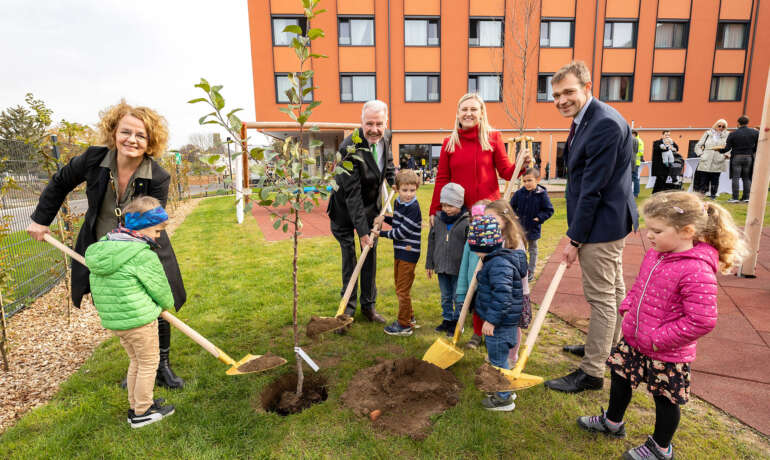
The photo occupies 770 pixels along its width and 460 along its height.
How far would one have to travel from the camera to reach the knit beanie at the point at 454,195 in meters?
3.58

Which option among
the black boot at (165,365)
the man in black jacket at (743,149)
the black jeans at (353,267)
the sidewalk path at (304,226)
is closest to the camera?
the black boot at (165,365)

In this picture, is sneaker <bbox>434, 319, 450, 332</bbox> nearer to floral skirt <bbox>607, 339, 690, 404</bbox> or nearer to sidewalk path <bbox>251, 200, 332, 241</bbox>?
floral skirt <bbox>607, 339, 690, 404</bbox>

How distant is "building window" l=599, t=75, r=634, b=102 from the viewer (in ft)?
77.0

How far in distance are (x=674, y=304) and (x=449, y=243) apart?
1.94 meters

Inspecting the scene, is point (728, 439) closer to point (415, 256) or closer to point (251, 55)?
point (415, 256)

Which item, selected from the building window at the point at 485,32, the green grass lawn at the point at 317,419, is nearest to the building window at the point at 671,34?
the building window at the point at 485,32

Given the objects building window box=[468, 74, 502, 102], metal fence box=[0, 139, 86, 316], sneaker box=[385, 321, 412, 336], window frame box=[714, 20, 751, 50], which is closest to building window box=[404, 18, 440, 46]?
building window box=[468, 74, 502, 102]

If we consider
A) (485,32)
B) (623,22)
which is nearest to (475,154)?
(485,32)

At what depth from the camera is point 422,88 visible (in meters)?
23.2

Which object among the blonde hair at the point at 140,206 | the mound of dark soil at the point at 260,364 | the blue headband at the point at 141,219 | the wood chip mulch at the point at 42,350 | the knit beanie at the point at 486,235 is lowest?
the wood chip mulch at the point at 42,350

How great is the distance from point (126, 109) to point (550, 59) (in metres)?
25.2

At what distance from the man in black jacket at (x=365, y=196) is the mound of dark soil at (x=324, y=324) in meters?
0.36

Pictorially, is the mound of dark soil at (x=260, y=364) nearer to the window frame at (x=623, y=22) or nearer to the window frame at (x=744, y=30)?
the window frame at (x=623, y=22)

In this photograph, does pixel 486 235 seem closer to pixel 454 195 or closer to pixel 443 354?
pixel 454 195
